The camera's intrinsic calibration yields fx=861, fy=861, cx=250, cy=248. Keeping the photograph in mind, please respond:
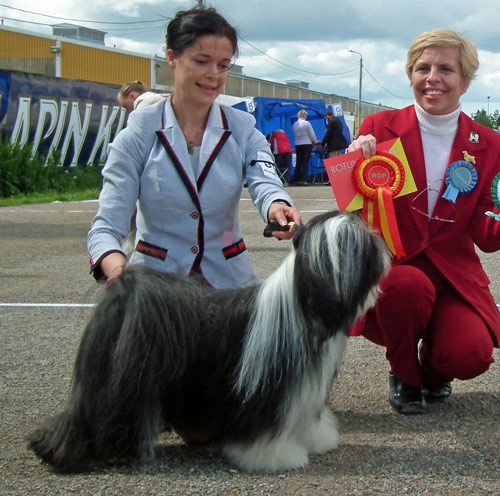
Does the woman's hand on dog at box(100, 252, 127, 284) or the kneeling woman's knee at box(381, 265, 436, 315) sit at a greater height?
the woman's hand on dog at box(100, 252, 127, 284)

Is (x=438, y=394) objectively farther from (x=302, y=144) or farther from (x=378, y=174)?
(x=302, y=144)

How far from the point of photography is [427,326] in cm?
346

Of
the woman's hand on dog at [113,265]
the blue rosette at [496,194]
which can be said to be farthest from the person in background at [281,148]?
the woman's hand on dog at [113,265]

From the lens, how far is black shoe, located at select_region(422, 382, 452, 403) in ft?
11.6

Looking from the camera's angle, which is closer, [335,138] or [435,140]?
[435,140]

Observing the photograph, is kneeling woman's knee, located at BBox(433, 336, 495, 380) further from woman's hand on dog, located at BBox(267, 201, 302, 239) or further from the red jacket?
woman's hand on dog, located at BBox(267, 201, 302, 239)

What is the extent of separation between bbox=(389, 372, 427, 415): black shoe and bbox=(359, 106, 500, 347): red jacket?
0.38 meters

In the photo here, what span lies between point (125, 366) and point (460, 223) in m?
1.56

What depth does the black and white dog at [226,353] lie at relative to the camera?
98.5 inches

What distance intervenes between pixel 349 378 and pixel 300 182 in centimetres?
1423

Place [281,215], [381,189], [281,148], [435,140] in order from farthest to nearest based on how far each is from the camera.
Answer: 1. [281,148]
2. [435,140]
3. [381,189]
4. [281,215]

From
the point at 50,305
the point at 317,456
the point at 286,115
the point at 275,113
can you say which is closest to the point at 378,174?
the point at 317,456

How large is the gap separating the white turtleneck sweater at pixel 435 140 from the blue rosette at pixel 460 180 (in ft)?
0.18

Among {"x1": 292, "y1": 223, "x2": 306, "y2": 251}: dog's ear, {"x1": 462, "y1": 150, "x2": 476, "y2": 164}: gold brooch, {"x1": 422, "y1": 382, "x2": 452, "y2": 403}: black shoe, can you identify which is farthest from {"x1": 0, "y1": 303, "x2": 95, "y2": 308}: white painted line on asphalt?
{"x1": 292, "y1": 223, "x2": 306, "y2": 251}: dog's ear
